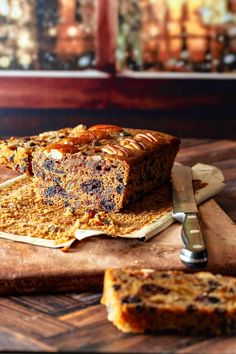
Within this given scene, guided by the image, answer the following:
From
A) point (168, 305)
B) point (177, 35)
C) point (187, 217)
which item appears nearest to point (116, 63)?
point (177, 35)

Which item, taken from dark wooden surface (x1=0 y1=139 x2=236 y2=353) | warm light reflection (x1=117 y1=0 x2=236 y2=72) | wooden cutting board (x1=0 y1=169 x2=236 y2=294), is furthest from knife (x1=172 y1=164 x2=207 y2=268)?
warm light reflection (x1=117 y1=0 x2=236 y2=72)

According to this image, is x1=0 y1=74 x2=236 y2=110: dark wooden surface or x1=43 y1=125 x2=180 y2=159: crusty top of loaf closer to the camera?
x1=43 y1=125 x2=180 y2=159: crusty top of loaf

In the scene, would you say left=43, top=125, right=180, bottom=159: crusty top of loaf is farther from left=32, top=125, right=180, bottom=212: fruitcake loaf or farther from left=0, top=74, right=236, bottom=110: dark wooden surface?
left=0, top=74, right=236, bottom=110: dark wooden surface

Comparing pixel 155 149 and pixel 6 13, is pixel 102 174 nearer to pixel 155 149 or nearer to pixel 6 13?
pixel 155 149

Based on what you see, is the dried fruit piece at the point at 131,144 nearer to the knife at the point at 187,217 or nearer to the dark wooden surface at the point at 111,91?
the knife at the point at 187,217

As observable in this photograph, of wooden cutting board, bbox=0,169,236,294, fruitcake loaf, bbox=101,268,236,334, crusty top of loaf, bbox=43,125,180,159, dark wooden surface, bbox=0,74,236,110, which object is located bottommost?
dark wooden surface, bbox=0,74,236,110

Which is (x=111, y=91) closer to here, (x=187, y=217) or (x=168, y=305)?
(x=187, y=217)

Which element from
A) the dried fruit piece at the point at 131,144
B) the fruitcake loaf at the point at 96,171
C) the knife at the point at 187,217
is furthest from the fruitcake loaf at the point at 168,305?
the dried fruit piece at the point at 131,144
